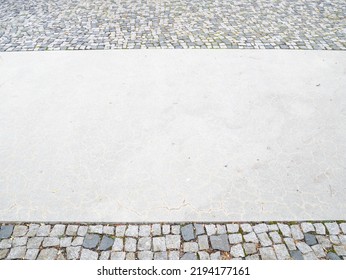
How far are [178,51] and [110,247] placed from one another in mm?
4763

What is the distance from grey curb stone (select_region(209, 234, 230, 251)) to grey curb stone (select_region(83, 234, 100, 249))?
1332 mm

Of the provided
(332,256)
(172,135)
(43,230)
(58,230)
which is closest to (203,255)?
(332,256)

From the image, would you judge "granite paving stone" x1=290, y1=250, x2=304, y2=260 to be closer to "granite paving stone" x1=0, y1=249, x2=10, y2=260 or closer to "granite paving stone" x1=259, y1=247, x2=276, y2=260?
"granite paving stone" x1=259, y1=247, x2=276, y2=260

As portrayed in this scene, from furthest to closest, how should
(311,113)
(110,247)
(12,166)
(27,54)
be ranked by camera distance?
(27,54) < (311,113) < (12,166) < (110,247)

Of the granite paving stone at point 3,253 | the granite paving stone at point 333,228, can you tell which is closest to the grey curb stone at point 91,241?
the granite paving stone at point 3,253

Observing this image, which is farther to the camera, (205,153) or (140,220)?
(205,153)

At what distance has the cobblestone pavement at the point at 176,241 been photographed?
358cm

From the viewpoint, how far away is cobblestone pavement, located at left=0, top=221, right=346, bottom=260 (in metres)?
3.58

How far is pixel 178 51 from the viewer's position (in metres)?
7.08

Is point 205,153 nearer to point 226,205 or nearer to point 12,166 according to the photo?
point 226,205

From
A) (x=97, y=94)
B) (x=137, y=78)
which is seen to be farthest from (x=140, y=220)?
(x=137, y=78)

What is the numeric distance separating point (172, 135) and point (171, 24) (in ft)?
14.0

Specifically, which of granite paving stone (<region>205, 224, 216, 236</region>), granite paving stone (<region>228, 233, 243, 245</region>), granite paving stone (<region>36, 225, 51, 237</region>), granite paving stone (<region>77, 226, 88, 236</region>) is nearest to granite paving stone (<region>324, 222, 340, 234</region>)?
granite paving stone (<region>228, 233, 243, 245</region>)

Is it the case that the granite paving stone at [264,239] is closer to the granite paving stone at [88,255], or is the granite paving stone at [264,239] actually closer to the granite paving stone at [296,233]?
the granite paving stone at [296,233]
